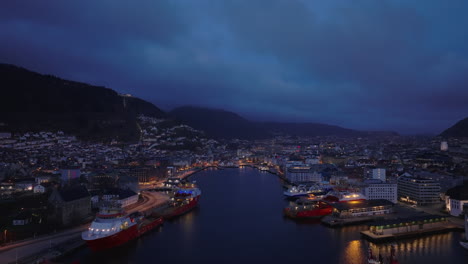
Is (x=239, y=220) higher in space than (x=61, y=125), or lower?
lower

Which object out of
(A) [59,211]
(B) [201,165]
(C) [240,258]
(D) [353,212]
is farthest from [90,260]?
(B) [201,165]

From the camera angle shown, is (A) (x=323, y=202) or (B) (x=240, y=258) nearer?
(B) (x=240, y=258)

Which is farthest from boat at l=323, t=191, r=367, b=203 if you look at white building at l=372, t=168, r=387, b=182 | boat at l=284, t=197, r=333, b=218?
white building at l=372, t=168, r=387, b=182

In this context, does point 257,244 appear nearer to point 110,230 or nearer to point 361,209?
point 110,230

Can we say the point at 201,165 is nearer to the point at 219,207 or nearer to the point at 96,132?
the point at 96,132

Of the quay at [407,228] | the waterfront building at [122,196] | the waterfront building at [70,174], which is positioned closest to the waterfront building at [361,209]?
the quay at [407,228]

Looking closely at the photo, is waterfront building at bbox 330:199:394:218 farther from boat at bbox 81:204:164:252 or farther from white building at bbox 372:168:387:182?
boat at bbox 81:204:164:252
